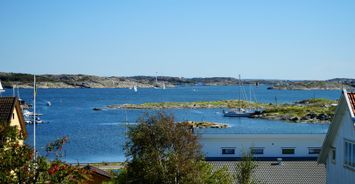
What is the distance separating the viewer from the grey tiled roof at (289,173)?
104ft

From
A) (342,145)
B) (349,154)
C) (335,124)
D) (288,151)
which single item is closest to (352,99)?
(335,124)

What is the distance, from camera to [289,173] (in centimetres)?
3275

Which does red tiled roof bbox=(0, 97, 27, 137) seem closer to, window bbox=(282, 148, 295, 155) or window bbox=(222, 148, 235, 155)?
window bbox=(222, 148, 235, 155)

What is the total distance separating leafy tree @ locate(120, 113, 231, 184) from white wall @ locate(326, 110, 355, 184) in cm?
460

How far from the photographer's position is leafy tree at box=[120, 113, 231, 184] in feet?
69.4

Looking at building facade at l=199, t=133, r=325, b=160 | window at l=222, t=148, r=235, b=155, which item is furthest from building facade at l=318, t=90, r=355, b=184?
window at l=222, t=148, r=235, b=155

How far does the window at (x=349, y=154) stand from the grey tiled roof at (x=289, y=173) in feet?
42.9

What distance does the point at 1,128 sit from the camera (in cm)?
1351

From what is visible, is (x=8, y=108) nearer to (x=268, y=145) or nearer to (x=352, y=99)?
(x=352, y=99)

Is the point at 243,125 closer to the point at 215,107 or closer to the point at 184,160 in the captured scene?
the point at 215,107

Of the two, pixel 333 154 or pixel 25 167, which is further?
pixel 333 154

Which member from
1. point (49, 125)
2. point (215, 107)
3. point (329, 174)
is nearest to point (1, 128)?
point (329, 174)

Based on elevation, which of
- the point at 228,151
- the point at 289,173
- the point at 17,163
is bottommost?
the point at 289,173

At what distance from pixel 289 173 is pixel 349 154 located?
1542cm
